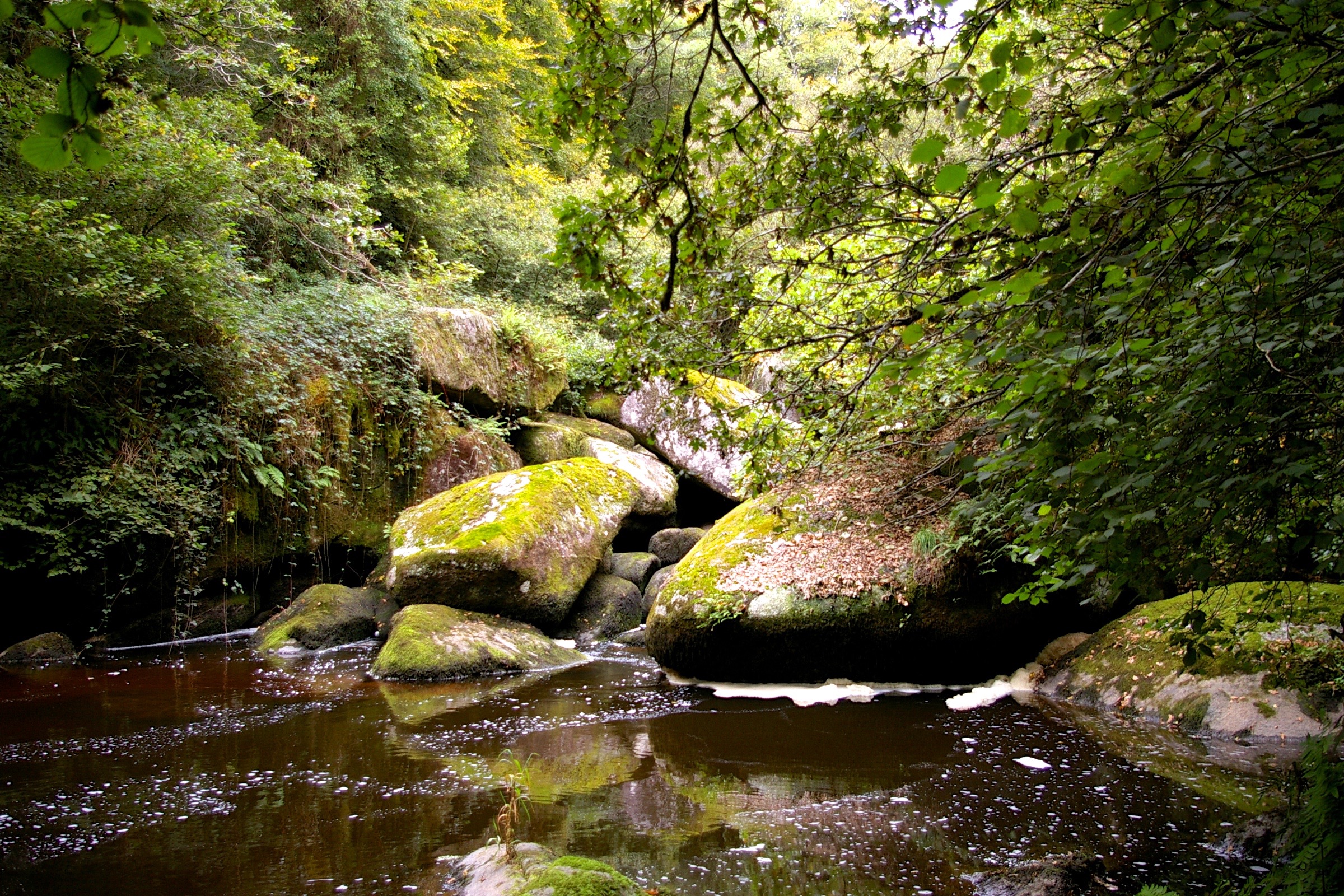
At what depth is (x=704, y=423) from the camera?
1077 centimetres

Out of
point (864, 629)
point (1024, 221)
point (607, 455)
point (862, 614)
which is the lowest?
point (864, 629)

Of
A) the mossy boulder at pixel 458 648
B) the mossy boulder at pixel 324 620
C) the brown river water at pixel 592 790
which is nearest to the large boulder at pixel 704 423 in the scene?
the brown river water at pixel 592 790

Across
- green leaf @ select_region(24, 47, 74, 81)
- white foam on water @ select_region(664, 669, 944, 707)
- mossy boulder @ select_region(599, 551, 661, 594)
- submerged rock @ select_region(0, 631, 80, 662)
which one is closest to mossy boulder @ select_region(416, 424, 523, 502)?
mossy boulder @ select_region(599, 551, 661, 594)

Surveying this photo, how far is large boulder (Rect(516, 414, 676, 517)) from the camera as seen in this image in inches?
435

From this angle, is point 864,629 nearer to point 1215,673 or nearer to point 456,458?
point 1215,673

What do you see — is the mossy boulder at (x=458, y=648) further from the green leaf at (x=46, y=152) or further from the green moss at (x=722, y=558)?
the green leaf at (x=46, y=152)

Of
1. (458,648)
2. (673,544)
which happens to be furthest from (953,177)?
(673,544)

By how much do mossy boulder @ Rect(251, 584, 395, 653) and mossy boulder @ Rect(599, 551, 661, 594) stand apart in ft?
9.57

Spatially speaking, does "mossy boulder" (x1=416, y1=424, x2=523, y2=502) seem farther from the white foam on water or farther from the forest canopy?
the white foam on water

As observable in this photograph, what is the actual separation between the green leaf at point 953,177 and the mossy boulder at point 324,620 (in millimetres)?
8850

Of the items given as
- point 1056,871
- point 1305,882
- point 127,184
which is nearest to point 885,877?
point 1056,871

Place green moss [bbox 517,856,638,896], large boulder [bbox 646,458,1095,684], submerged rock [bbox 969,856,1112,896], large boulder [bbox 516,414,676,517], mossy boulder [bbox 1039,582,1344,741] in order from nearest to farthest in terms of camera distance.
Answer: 1. green moss [bbox 517,856,638,896]
2. submerged rock [bbox 969,856,1112,896]
3. mossy boulder [bbox 1039,582,1344,741]
4. large boulder [bbox 646,458,1095,684]
5. large boulder [bbox 516,414,676,517]

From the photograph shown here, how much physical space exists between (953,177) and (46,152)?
1570 mm

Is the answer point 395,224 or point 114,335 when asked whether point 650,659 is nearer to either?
point 114,335
